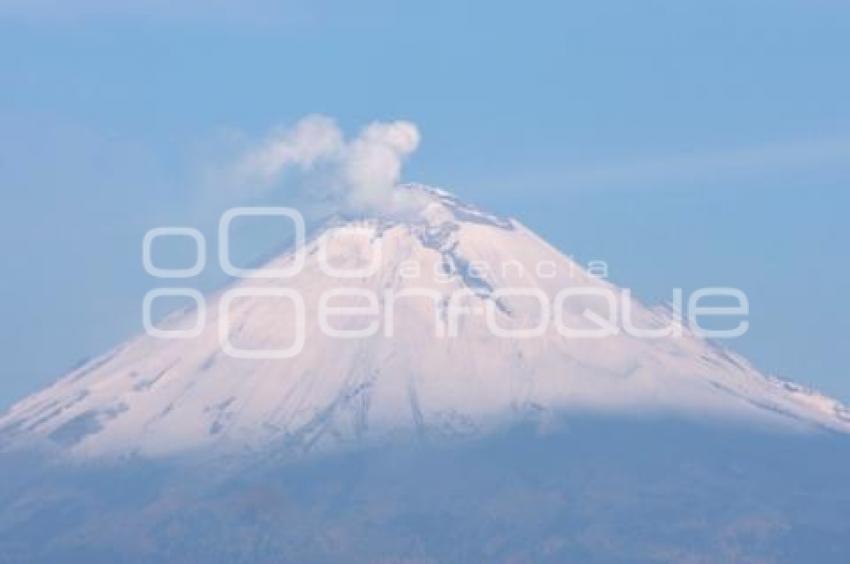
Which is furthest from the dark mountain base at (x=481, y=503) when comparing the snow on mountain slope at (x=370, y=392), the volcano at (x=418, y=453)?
the snow on mountain slope at (x=370, y=392)

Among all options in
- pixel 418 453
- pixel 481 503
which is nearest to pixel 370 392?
pixel 418 453

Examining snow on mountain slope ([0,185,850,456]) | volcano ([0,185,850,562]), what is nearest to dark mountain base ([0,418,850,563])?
volcano ([0,185,850,562])

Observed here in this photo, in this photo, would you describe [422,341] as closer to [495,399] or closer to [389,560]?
[495,399]

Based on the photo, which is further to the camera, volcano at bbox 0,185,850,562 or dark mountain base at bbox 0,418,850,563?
volcano at bbox 0,185,850,562

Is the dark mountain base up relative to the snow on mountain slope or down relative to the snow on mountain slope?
down

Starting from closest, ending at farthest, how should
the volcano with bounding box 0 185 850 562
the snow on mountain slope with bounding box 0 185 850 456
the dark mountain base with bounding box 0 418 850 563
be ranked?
the dark mountain base with bounding box 0 418 850 563, the volcano with bounding box 0 185 850 562, the snow on mountain slope with bounding box 0 185 850 456

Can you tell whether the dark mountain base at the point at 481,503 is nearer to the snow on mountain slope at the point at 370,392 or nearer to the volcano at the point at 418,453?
the volcano at the point at 418,453

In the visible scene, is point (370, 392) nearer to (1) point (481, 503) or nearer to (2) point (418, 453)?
(2) point (418, 453)

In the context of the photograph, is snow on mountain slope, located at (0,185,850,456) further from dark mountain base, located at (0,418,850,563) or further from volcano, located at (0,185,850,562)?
dark mountain base, located at (0,418,850,563)

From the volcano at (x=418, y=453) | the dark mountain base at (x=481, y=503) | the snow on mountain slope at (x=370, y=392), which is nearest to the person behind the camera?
the dark mountain base at (x=481, y=503)
